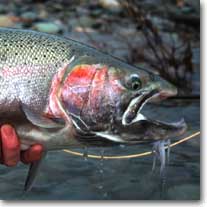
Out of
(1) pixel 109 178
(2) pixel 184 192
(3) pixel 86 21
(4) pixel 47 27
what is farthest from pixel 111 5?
(2) pixel 184 192

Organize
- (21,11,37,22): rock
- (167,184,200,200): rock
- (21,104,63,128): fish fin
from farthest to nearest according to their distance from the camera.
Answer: (21,11,37,22): rock
(167,184,200,200): rock
(21,104,63,128): fish fin

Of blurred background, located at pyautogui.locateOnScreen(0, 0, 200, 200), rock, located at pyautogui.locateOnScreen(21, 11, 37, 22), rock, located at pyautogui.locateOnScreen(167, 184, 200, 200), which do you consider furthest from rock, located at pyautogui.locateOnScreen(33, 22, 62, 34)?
rock, located at pyautogui.locateOnScreen(167, 184, 200, 200)

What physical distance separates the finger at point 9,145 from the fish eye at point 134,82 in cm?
35

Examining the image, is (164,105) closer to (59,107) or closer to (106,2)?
(59,107)

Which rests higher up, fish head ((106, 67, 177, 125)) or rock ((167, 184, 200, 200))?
fish head ((106, 67, 177, 125))

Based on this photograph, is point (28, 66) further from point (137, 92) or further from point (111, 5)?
point (111, 5)

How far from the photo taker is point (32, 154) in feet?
5.65

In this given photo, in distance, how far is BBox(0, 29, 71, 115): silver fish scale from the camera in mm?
1629

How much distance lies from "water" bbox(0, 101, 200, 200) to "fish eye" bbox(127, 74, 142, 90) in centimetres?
61

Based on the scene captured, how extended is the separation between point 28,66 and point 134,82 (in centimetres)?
29

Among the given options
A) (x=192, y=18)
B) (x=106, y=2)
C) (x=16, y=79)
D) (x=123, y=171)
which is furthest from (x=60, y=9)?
(x=16, y=79)

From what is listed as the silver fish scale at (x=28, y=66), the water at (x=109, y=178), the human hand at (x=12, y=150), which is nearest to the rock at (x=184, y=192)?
the water at (x=109, y=178)

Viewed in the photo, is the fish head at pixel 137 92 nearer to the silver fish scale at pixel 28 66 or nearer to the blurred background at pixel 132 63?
the silver fish scale at pixel 28 66

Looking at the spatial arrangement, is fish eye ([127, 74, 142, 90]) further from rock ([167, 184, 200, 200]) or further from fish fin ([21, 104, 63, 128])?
rock ([167, 184, 200, 200])
